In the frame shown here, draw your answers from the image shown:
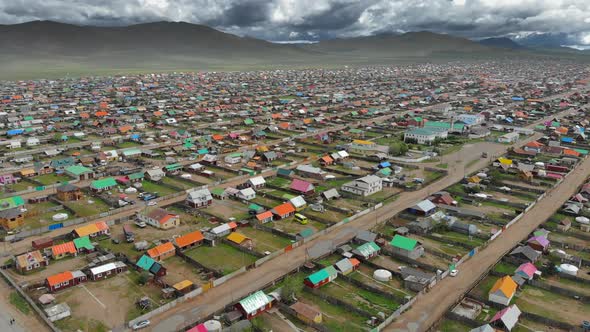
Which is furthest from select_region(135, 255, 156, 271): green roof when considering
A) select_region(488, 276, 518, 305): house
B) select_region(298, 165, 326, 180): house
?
select_region(298, 165, 326, 180): house

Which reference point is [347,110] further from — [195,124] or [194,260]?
[194,260]

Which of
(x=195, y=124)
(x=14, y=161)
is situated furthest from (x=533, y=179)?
(x=14, y=161)

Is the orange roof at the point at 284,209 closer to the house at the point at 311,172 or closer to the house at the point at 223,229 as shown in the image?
the house at the point at 223,229

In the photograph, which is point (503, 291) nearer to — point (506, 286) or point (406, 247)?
point (506, 286)

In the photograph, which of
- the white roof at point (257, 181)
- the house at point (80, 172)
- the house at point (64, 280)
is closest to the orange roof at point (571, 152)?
→ the white roof at point (257, 181)

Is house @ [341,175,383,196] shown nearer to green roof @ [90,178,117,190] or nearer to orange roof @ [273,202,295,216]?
orange roof @ [273,202,295,216]

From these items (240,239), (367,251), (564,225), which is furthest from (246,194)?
(564,225)
